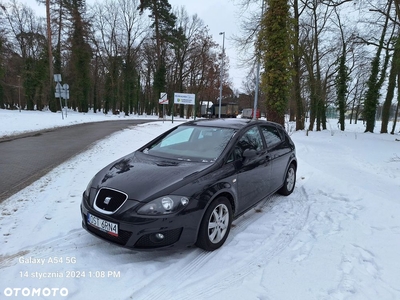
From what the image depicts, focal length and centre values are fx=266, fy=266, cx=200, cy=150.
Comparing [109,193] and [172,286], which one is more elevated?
[109,193]

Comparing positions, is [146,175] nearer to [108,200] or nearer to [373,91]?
[108,200]

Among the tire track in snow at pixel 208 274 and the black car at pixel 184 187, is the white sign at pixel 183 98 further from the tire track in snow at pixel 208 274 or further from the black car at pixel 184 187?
the tire track in snow at pixel 208 274

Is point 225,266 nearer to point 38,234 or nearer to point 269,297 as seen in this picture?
point 269,297

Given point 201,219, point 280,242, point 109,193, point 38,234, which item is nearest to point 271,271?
point 280,242

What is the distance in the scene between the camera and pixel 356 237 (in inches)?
145

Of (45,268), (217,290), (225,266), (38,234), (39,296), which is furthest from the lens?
(38,234)

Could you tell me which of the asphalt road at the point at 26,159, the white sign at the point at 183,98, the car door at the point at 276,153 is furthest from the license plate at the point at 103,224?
the white sign at the point at 183,98

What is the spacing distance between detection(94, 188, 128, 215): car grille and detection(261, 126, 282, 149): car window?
108 inches

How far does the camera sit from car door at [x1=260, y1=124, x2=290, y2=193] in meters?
4.68

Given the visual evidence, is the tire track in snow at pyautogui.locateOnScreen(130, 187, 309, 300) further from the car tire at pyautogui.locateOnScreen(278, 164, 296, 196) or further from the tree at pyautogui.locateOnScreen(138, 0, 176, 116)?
the tree at pyautogui.locateOnScreen(138, 0, 176, 116)

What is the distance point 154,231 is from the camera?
2768mm

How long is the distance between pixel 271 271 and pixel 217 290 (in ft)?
2.24

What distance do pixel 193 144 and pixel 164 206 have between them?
1.51m

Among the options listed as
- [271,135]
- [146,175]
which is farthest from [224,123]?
[146,175]
